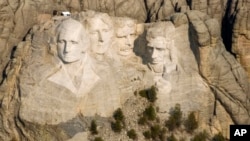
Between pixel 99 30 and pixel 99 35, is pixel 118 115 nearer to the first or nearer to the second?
pixel 99 35

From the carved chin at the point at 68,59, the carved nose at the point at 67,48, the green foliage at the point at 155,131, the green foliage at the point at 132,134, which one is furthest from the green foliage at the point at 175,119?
the carved nose at the point at 67,48

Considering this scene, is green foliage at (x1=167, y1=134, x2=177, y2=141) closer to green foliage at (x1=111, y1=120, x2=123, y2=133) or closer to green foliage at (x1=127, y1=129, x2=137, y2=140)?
green foliage at (x1=127, y1=129, x2=137, y2=140)

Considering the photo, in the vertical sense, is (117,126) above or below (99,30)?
below

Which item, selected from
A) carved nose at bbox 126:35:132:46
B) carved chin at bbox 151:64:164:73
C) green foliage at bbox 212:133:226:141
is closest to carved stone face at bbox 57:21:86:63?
carved nose at bbox 126:35:132:46

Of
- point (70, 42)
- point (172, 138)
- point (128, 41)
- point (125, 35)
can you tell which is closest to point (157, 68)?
point (128, 41)

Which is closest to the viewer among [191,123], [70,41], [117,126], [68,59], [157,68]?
[70,41]

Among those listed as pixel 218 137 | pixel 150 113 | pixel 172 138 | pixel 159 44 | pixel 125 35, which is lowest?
pixel 218 137

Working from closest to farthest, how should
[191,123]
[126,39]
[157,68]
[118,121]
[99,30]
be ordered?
[118,121], [99,30], [191,123], [157,68], [126,39]

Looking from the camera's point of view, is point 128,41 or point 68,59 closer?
point 68,59
